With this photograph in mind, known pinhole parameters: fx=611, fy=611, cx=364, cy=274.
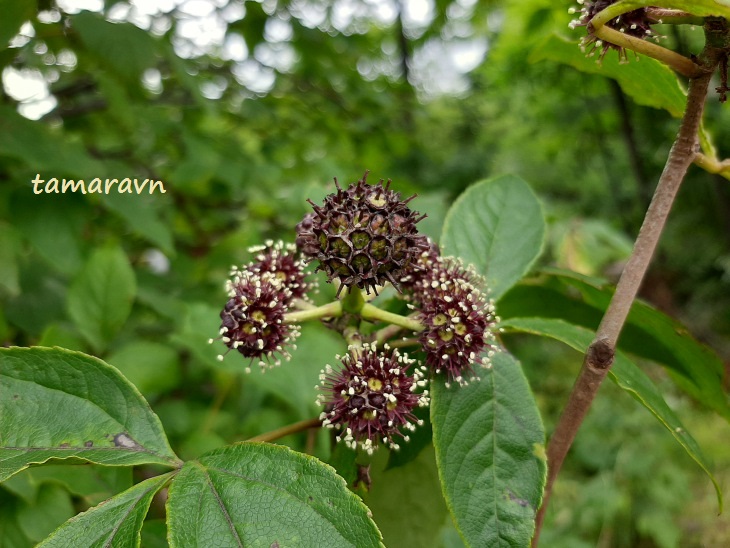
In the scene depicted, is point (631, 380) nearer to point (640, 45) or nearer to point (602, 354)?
point (602, 354)

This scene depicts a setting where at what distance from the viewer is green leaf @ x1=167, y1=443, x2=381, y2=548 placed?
2.66ft

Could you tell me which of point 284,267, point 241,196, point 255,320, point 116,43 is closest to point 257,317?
point 255,320

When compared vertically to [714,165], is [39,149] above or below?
below

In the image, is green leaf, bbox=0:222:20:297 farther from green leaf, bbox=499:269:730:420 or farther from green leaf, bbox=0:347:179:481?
green leaf, bbox=499:269:730:420

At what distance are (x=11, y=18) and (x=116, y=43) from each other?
14.6 inches

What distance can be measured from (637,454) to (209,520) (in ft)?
16.2

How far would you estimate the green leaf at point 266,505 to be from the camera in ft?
2.66

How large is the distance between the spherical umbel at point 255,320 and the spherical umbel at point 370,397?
0.37 ft

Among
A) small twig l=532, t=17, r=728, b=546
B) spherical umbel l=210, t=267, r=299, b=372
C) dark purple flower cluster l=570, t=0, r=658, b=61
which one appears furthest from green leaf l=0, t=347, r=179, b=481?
dark purple flower cluster l=570, t=0, r=658, b=61

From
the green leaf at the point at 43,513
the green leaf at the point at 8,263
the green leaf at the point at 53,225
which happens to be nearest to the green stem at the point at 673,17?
the green leaf at the point at 43,513

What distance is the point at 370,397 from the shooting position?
95 cm

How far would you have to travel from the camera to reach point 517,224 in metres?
1.33

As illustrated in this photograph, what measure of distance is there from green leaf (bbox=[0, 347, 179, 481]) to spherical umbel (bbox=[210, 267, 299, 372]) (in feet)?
0.55

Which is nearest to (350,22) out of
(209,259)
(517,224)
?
(209,259)
